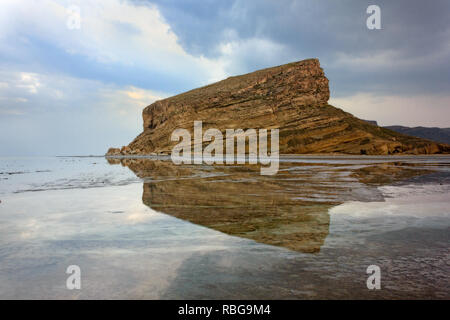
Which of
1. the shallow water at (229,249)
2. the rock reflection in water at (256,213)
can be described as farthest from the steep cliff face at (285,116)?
the shallow water at (229,249)

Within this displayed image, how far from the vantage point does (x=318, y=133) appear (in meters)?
80.7

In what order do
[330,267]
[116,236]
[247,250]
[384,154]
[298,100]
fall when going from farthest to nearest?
1. [298,100]
2. [384,154]
3. [116,236]
4. [247,250]
5. [330,267]

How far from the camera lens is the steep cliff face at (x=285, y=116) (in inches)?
2872

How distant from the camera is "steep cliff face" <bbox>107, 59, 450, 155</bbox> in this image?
7294 centimetres

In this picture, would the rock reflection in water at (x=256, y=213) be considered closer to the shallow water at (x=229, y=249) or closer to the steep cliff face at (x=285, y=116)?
the shallow water at (x=229, y=249)

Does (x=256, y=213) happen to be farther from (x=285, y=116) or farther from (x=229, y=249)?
(x=285, y=116)

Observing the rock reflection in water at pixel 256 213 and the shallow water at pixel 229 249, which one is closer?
the shallow water at pixel 229 249

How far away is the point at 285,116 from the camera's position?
9456 cm

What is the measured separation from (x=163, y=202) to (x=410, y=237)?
253 inches

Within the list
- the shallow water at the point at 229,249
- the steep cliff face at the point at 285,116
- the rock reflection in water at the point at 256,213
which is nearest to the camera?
the shallow water at the point at 229,249

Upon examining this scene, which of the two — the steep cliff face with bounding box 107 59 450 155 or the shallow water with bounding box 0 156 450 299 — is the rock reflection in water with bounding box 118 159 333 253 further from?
the steep cliff face with bounding box 107 59 450 155

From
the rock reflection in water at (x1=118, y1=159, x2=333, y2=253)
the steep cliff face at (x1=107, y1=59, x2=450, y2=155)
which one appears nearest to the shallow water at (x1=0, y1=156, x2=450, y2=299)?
the rock reflection in water at (x1=118, y1=159, x2=333, y2=253)
